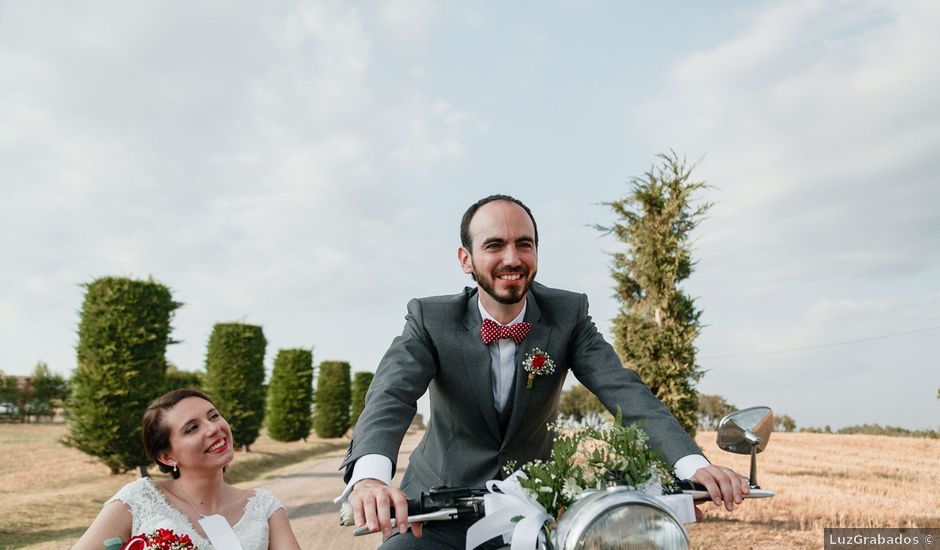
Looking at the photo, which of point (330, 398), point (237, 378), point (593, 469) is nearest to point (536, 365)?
point (593, 469)

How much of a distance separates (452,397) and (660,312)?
8.36m

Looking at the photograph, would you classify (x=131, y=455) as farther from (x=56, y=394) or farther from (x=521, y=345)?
(x=56, y=394)

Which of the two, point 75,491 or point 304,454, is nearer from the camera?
point 75,491

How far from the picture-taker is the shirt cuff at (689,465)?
2385 mm

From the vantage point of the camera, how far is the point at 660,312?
10.8 meters

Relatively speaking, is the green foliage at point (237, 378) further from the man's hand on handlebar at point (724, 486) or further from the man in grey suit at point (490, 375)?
the man's hand on handlebar at point (724, 486)

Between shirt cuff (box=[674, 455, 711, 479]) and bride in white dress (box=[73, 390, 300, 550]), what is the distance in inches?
81.2

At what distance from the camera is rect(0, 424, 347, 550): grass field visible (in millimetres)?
9656

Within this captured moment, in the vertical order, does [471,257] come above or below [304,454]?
above

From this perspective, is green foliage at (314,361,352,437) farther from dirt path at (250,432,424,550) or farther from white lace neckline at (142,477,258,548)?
white lace neckline at (142,477,258,548)

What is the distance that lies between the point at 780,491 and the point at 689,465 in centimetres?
629

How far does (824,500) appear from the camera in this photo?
691 centimetres

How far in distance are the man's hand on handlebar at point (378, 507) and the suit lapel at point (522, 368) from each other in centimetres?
101

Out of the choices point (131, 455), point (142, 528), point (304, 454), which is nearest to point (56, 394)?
point (304, 454)
